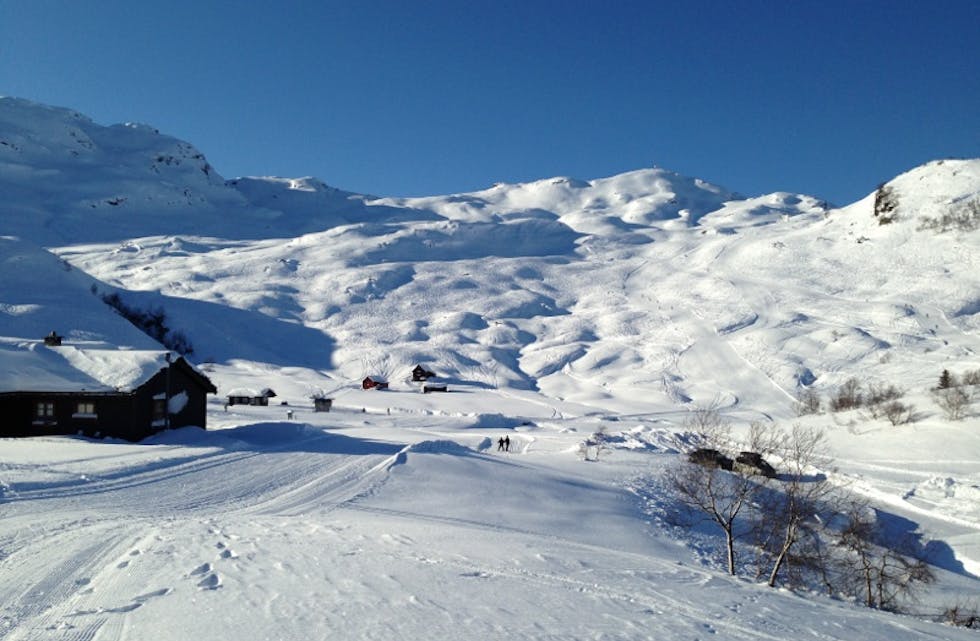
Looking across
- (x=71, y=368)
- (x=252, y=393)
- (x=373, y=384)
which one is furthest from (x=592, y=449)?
(x=373, y=384)

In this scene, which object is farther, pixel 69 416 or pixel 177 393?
pixel 177 393

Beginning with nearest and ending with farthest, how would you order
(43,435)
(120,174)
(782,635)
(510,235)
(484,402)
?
(782,635) → (43,435) → (484,402) → (510,235) → (120,174)

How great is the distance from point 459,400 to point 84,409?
1603 inches

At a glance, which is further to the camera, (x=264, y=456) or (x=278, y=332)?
(x=278, y=332)

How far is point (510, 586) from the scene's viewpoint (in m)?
11.2

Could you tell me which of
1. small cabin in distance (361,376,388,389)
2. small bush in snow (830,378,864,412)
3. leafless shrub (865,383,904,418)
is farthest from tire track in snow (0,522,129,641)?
small cabin in distance (361,376,388,389)

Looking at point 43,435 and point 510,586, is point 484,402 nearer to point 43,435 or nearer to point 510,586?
point 43,435

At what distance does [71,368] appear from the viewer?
28812 millimetres

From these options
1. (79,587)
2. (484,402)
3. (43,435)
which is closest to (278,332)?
(484,402)

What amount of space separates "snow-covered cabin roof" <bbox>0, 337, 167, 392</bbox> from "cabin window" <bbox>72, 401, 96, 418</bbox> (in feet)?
2.08

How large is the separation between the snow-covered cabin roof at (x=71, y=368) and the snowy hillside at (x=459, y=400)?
2.64 metres

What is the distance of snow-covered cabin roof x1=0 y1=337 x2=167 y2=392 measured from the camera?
27.1 meters

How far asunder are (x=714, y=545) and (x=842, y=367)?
213 ft

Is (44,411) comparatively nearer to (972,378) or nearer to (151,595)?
(151,595)
